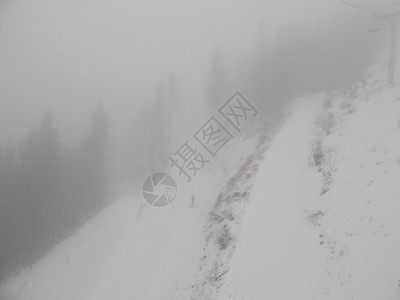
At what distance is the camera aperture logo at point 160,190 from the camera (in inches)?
802

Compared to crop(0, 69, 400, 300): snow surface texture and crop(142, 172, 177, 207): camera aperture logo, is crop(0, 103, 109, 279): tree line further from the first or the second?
crop(0, 69, 400, 300): snow surface texture

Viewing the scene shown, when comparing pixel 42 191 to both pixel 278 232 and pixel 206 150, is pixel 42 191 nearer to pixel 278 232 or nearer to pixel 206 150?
pixel 206 150

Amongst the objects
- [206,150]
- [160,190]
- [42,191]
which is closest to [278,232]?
[160,190]

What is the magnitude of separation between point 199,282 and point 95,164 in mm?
24766

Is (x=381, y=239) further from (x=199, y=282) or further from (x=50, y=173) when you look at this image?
(x=50, y=173)

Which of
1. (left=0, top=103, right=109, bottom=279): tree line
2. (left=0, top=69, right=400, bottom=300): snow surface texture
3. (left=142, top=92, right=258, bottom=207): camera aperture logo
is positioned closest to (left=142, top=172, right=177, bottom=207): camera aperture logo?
(left=142, top=92, right=258, bottom=207): camera aperture logo

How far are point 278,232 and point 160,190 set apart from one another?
51.0ft

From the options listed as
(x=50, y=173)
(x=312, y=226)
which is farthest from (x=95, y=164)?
(x=312, y=226)

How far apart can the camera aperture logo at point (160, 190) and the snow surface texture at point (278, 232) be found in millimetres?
1132

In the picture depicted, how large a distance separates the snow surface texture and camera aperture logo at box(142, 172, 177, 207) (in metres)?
1.13

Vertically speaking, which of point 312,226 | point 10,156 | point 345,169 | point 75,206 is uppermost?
point 345,169

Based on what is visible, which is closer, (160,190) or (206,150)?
(160,190)

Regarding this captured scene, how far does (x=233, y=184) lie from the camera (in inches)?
637

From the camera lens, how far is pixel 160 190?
2328 cm
